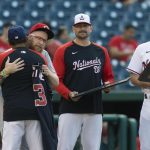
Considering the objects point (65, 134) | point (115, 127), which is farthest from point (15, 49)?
point (115, 127)

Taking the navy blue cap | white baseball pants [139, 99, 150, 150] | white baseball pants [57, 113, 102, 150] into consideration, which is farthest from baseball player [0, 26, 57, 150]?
white baseball pants [139, 99, 150, 150]

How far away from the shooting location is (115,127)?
888cm

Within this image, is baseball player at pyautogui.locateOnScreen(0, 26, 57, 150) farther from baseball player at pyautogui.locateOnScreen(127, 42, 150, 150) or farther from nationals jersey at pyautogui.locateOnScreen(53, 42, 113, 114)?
baseball player at pyautogui.locateOnScreen(127, 42, 150, 150)

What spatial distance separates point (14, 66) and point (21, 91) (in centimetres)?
26

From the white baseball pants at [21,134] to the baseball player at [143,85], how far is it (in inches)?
43.1

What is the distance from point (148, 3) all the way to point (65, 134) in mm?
7963

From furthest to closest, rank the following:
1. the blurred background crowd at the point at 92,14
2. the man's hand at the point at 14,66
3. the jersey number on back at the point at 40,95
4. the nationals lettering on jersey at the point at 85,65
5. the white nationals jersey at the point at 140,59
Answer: the blurred background crowd at the point at 92,14
the nationals lettering on jersey at the point at 85,65
the white nationals jersey at the point at 140,59
the jersey number on back at the point at 40,95
the man's hand at the point at 14,66

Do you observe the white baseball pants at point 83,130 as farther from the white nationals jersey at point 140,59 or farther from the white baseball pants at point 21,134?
the white baseball pants at point 21,134

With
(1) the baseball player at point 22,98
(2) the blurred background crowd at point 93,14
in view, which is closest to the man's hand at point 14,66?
(1) the baseball player at point 22,98

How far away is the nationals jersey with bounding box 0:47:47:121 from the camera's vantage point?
6.67 metres

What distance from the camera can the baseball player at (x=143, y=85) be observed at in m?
7.10

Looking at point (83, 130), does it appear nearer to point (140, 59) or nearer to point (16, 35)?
point (140, 59)

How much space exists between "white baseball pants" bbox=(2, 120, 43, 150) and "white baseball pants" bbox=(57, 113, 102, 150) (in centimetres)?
92

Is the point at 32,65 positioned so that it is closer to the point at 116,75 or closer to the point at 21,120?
the point at 21,120
